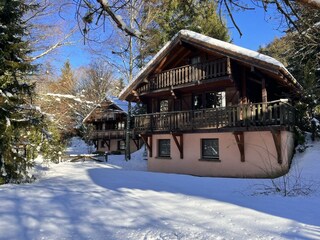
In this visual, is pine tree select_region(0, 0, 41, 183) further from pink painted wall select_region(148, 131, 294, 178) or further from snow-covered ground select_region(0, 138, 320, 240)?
pink painted wall select_region(148, 131, 294, 178)

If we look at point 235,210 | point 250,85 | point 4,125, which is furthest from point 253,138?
point 4,125

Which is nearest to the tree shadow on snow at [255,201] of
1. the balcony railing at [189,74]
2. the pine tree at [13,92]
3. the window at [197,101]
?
the pine tree at [13,92]

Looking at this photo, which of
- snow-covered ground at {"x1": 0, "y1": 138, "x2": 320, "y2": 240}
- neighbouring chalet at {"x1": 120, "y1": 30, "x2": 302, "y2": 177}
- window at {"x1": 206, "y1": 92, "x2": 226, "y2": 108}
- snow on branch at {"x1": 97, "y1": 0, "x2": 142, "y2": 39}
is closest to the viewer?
snow on branch at {"x1": 97, "y1": 0, "x2": 142, "y2": 39}

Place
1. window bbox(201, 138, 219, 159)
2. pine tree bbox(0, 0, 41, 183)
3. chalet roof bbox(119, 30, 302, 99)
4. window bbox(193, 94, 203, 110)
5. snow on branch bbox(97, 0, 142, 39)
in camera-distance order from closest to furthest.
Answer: snow on branch bbox(97, 0, 142, 39), pine tree bbox(0, 0, 41, 183), chalet roof bbox(119, 30, 302, 99), window bbox(201, 138, 219, 159), window bbox(193, 94, 203, 110)

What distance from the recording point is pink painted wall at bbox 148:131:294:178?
13.6m

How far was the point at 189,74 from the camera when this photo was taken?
16297 millimetres

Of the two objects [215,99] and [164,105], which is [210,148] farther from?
[164,105]

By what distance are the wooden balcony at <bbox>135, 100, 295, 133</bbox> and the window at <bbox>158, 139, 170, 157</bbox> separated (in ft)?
4.45

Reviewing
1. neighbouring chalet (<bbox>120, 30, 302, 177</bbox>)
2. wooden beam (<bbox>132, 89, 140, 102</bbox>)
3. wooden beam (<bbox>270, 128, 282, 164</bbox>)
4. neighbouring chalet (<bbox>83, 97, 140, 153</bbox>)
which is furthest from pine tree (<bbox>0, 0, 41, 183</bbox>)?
neighbouring chalet (<bbox>83, 97, 140, 153</bbox>)

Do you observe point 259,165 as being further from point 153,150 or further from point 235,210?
point 235,210

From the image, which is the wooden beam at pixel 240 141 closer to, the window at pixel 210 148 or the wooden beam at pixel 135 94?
→ the window at pixel 210 148

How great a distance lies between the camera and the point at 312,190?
8.32 metres

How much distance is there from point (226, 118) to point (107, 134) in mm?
21586

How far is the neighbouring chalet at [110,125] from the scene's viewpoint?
3200 cm
